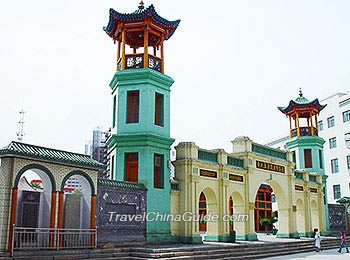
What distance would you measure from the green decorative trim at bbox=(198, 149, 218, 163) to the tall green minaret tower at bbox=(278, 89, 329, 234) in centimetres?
1093

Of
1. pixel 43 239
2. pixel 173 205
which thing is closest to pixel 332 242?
pixel 173 205

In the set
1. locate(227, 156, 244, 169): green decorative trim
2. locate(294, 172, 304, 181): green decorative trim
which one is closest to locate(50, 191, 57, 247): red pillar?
locate(227, 156, 244, 169): green decorative trim

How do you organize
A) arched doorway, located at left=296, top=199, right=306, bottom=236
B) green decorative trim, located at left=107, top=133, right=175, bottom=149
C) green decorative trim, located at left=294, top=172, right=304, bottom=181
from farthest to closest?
green decorative trim, located at left=294, top=172, right=304, bottom=181 → arched doorway, located at left=296, top=199, right=306, bottom=236 → green decorative trim, located at left=107, top=133, right=175, bottom=149

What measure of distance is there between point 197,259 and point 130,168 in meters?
5.03

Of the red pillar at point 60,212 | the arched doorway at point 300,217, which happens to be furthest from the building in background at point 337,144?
the red pillar at point 60,212

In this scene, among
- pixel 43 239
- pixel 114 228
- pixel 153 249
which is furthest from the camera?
pixel 114 228

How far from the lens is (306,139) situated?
97.7 ft

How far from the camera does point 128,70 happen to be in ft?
62.1

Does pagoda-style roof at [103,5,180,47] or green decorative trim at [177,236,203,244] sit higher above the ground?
pagoda-style roof at [103,5,180,47]

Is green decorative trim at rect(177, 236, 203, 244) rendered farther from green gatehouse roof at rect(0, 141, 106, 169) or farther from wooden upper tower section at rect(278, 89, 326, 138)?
wooden upper tower section at rect(278, 89, 326, 138)

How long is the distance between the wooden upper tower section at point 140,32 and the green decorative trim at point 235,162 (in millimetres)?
5893

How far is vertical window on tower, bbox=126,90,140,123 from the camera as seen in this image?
18812 mm

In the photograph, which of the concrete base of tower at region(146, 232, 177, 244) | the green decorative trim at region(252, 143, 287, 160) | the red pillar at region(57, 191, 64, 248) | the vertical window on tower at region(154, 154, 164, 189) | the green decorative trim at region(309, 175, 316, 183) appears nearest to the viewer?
the red pillar at region(57, 191, 64, 248)

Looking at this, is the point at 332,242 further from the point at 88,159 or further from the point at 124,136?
the point at 88,159
